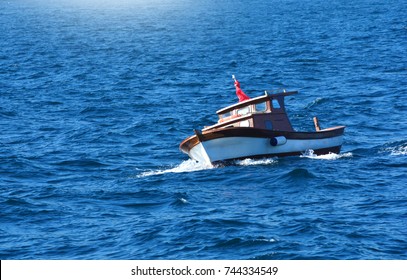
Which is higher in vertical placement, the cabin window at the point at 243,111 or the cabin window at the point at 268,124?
the cabin window at the point at 243,111

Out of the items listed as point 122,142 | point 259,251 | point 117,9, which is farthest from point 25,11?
point 259,251

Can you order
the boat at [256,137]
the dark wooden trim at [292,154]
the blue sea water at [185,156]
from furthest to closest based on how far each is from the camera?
the dark wooden trim at [292,154] → the boat at [256,137] → the blue sea water at [185,156]

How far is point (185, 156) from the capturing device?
51.3 m

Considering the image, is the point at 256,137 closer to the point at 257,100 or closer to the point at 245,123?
the point at 245,123

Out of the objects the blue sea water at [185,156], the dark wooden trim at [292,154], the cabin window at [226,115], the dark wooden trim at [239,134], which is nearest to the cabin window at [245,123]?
the dark wooden trim at [239,134]

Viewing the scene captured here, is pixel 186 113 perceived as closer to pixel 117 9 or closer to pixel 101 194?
pixel 101 194

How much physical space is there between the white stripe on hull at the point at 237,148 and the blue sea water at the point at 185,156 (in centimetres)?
53

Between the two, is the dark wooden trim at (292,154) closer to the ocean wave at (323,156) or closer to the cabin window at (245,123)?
the ocean wave at (323,156)

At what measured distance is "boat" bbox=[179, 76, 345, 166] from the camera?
155ft

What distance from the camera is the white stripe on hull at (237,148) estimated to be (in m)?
47.3

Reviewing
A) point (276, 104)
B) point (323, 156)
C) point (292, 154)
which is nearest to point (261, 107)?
point (276, 104)

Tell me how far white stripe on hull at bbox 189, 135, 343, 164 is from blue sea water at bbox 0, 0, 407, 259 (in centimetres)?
53

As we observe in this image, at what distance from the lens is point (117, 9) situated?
626 feet

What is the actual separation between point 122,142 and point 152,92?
18.7 m
